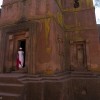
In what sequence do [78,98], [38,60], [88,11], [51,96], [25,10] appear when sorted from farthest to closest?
1. [88,11]
2. [78,98]
3. [25,10]
4. [38,60]
5. [51,96]

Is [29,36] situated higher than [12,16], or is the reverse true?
[12,16]

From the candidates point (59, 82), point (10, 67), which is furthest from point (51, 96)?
point (10, 67)

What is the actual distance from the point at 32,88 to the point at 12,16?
4904 mm

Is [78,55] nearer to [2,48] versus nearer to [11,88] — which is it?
[2,48]

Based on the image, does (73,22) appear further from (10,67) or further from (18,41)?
(10,67)

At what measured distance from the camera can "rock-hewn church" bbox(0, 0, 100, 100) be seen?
6.78 m

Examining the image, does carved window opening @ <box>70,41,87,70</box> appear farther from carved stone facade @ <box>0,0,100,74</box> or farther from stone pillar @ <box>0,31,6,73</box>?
stone pillar @ <box>0,31,6,73</box>

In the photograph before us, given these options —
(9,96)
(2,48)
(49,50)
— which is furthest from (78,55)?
(9,96)

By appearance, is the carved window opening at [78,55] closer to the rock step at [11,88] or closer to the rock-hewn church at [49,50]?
the rock-hewn church at [49,50]

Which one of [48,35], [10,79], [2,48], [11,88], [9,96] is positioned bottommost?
[9,96]

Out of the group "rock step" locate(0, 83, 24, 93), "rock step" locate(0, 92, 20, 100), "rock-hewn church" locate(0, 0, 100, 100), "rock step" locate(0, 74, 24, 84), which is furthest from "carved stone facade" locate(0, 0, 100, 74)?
"rock step" locate(0, 92, 20, 100)

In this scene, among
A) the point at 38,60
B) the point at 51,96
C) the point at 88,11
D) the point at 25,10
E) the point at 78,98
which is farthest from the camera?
the point at 88,11

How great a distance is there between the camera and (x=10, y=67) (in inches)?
352

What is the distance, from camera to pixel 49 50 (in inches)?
305
